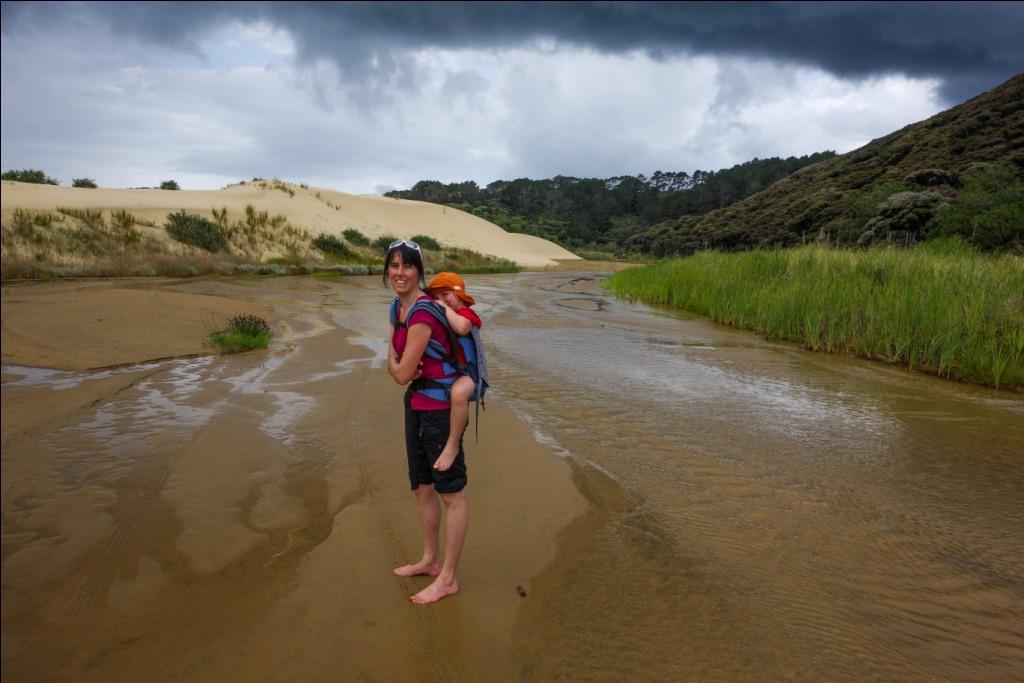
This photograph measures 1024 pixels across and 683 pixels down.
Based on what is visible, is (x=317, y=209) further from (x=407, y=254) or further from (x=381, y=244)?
(x=407, y=254)

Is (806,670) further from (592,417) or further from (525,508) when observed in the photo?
(592,417)

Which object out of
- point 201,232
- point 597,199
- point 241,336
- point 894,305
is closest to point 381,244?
point 201,232

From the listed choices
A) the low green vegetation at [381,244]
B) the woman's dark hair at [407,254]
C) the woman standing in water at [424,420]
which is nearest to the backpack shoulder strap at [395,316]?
the woman standing in water at [424,420]

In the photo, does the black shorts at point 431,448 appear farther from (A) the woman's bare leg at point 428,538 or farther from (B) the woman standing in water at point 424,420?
(A) the woman's bare leg at point 428,538

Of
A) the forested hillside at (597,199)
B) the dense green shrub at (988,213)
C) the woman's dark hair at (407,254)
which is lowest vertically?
the woman's dark hair at (407,254)

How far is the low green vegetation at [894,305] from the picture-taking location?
7688 mm

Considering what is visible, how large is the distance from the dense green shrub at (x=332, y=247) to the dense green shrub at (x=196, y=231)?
480 centimetres

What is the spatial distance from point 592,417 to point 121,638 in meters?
4.18

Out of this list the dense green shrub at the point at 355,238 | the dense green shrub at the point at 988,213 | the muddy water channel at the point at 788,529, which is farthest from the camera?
the dense green shrub at the point at 355,238

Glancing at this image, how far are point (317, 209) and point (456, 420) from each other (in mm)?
38041

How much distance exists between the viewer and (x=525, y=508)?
12.3 feet

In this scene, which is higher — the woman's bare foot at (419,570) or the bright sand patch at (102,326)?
the bright sand patch at (102,326)

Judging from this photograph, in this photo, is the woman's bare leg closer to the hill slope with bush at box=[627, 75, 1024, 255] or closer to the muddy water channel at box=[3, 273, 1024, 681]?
the muddy water channel at box=[3, 273, 1024, 681]

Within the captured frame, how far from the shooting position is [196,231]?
23562 mm
